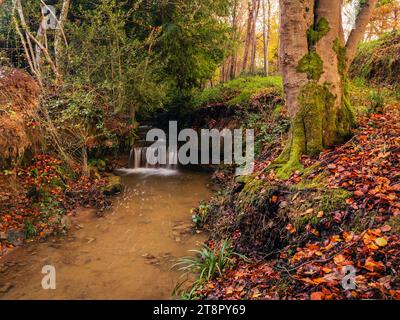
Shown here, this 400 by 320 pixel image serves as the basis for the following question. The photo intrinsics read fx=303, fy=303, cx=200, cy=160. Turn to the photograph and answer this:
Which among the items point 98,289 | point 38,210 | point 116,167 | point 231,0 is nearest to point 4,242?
point 38,210

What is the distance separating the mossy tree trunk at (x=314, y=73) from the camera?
5.38 meters

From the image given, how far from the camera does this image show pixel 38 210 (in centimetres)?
784

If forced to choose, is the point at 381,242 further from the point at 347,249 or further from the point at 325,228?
the point at 325,228

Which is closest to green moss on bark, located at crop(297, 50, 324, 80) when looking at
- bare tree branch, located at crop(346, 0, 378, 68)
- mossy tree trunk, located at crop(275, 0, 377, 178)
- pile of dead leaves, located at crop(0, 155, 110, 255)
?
mossy tree trunk, located at crop(275, 0, 377, 178)

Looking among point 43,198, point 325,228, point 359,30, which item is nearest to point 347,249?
point 325,228

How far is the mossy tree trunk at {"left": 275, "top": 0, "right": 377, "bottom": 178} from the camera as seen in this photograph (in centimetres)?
538

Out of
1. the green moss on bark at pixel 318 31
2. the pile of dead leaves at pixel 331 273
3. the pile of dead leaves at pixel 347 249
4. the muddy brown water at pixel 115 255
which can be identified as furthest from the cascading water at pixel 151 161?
the pile of dead leaves at pixel 331 273

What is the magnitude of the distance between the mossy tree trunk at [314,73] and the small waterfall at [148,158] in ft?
29.0

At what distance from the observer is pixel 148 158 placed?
555 inches

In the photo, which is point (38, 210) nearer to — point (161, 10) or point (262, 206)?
point (262, 206)

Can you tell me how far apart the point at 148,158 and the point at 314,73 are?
9877 millimetres

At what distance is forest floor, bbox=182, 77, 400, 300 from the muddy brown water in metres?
1.09

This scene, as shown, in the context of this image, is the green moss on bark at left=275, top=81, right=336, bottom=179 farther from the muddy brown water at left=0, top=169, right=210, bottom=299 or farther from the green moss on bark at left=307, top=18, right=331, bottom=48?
the muddy brown water at left=0, top=169, right=210, bottom=299
